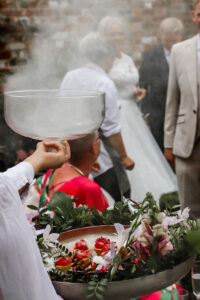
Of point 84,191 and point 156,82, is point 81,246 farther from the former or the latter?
point 156,82

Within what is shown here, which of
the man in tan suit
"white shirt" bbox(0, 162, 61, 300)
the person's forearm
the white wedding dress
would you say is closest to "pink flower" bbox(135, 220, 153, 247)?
"white shirt" bbox(0, 162, 61, 300)

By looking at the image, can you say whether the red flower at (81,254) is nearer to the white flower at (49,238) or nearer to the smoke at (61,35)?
the white flower at (49,238)

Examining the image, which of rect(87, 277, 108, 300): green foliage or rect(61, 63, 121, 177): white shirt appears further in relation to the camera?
rect(61, 63, 121, 177): white shirt

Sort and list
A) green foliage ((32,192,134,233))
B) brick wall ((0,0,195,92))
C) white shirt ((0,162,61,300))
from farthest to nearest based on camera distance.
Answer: brick wall ((0,0,195,92)) < green foliage ((32,192,134,233)) < white shirt ((0,162,61,300))

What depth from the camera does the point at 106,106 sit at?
9.46ft

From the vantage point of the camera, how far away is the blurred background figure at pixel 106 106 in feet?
9.36

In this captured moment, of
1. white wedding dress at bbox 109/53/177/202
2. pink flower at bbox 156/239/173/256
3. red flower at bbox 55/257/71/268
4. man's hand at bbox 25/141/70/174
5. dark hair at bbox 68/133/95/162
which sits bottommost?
white wedding dress at bbox 109/53/177/202

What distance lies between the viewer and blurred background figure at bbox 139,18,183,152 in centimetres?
404

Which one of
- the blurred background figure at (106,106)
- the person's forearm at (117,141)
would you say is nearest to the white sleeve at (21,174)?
the blurred background figure at (106,106)

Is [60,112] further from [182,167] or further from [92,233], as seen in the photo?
[182,167]

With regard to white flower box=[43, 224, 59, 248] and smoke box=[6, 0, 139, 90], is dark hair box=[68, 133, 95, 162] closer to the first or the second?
white flower box=[43, 224, 59, 248]

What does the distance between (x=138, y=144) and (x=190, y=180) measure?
106cm

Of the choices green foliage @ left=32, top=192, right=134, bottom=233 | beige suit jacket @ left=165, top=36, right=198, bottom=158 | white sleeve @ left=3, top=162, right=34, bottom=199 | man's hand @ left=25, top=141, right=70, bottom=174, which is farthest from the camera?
beige suit jacket @ left=165, top=36, right=198, bottom=158

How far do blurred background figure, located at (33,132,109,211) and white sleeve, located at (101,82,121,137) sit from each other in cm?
85
